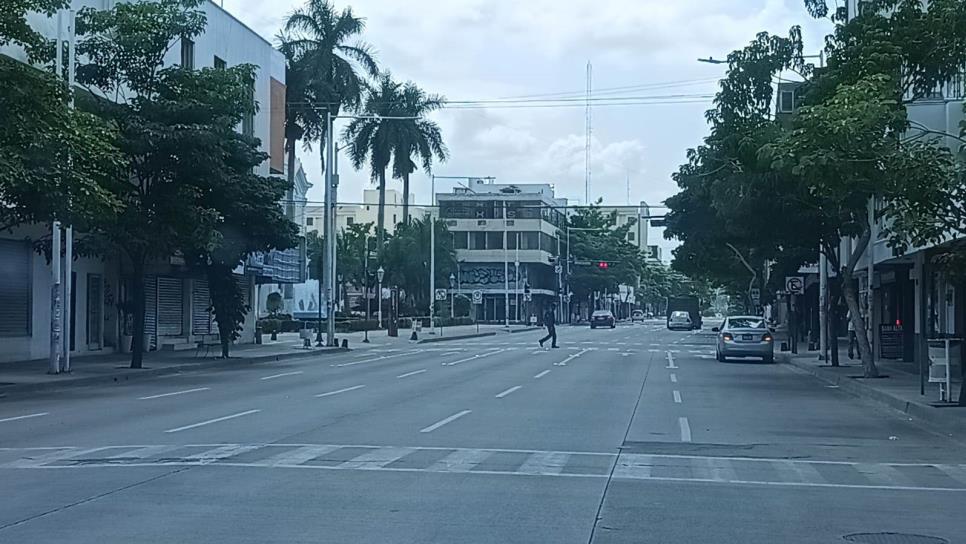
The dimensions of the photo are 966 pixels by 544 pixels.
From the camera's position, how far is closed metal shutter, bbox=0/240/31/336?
115 feet

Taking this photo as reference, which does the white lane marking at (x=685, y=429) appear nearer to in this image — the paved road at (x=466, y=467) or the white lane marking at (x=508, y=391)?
the paved road at (x=466, y=467)

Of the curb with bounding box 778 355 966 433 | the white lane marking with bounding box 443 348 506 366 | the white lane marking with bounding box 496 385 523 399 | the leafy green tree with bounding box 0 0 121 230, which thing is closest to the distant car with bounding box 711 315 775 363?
the curb with bounding box 778 355 966 433

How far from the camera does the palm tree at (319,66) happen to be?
6269 centimetres

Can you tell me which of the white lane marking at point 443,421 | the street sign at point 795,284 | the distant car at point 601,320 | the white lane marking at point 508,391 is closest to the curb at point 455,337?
the distant car at point 601,320

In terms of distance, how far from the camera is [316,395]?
24.4 metres

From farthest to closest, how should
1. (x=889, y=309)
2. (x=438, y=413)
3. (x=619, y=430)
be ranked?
Result: 1. (x=889, y=309)
2. (x=438, y=413)
3. (x=619, y=430)

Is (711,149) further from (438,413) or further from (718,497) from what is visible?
(718,497)

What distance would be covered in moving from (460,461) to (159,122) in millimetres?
20258

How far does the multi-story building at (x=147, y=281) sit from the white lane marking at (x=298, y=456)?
16.7m

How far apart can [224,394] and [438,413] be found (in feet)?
21.8

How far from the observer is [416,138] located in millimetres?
75812

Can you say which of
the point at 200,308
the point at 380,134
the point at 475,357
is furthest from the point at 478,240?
the point at 475,357

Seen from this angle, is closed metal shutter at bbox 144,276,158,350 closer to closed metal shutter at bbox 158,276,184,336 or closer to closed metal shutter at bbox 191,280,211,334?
closed metal shutter at bbox 158,276,184,336

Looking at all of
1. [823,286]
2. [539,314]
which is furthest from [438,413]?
[539,314]
